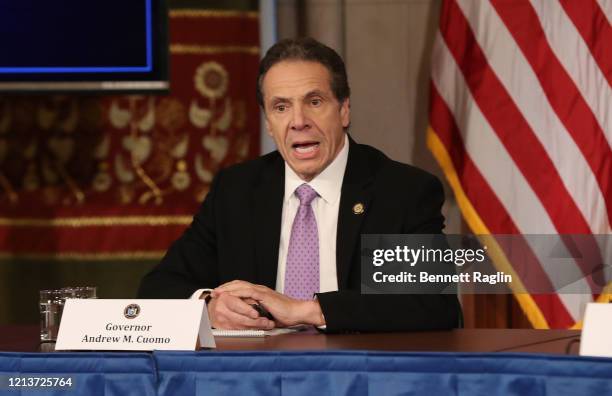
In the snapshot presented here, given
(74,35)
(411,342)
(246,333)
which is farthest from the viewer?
(74,35)

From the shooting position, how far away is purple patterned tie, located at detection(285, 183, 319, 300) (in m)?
2.59

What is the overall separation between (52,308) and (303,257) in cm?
73

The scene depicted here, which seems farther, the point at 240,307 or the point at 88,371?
the point at 240,307

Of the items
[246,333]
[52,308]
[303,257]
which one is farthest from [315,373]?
[303,257]

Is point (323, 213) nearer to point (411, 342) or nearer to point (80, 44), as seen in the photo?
point (411, 342)

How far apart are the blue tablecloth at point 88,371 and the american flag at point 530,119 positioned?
7.27 ft

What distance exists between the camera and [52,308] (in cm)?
212

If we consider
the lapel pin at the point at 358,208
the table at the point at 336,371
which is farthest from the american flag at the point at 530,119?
the table at the point at 336,371

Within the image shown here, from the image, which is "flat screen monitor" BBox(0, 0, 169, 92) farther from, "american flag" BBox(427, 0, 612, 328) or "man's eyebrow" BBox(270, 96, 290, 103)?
"man's eyebrow" BBox(270, 96, 290, 103)

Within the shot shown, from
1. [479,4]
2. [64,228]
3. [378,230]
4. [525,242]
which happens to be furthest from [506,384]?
[64,228]

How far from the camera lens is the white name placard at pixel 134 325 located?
71.4 inches

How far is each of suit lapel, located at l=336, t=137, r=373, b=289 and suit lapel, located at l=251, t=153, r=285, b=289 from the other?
17 cm

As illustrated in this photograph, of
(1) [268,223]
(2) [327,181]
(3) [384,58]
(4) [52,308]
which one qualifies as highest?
(3) [384,58]

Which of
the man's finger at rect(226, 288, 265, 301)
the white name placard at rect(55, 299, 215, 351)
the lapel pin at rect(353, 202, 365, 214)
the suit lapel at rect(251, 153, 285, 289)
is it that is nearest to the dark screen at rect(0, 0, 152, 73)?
the suit lapel at rect(251, 153, 285, 289)
